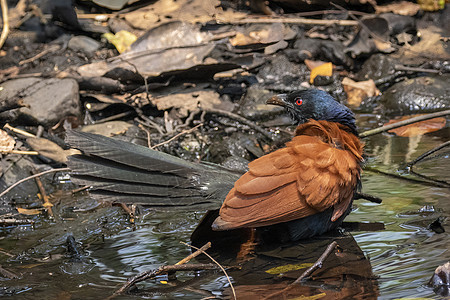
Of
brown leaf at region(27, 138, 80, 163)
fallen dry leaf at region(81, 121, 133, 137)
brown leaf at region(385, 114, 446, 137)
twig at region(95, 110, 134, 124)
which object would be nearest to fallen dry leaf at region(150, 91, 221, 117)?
twig at region(95, 110, 134, 124)

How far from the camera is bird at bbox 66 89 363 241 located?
10.6 ft

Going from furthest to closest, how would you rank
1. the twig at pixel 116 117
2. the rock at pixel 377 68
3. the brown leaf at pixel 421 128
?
the rock at pixel 377 68 → the twig at pixel 116 117 → the brown leaf at pixel 421 128

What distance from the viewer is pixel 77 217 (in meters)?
4.17

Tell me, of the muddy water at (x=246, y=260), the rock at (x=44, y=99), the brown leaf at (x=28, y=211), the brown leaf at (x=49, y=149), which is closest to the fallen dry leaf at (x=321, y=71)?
the muddy water at (x=246, y=260)

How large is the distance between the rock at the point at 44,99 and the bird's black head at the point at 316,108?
2.47m

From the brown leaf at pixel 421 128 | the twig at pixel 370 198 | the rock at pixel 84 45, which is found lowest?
the brown leaf at pixel 421 128

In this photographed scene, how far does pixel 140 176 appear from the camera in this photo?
11.3ft

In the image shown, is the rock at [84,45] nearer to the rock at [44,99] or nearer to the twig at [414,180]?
the rock at [44,99]

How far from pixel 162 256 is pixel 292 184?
32.4 inches

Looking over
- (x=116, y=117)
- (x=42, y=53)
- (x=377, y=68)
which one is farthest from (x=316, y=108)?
(x=42, y=53)

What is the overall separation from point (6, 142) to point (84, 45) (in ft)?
7.34

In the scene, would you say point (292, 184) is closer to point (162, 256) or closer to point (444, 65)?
point (162, 256)

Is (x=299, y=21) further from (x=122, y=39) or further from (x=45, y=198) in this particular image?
(x=45, y=198)

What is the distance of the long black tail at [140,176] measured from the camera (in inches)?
130
